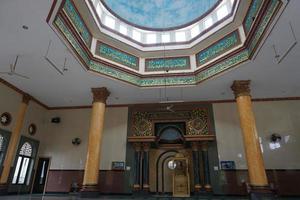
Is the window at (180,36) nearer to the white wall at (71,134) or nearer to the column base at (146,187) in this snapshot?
the white wall at (71,134)

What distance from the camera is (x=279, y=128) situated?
8156mm

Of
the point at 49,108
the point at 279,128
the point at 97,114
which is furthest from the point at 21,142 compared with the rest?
the point at 279,128

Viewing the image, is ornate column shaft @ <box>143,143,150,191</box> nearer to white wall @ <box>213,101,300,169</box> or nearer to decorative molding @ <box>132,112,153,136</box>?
decorative molding @ <box>132,112,153,136</box>

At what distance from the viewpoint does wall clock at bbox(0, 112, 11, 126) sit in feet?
24.2

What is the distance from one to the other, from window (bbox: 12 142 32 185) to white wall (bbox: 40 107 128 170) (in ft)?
2.06

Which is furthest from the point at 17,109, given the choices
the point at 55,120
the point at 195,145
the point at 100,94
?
the point at 195,145

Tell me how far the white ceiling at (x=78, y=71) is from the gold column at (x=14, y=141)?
52 cm

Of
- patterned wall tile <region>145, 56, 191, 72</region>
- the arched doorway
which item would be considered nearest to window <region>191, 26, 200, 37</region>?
patterned wall tile <region>145, 56, 191, 72</region>

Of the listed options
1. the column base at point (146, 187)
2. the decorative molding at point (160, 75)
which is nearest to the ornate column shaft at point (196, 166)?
the column base at point (146, 187)

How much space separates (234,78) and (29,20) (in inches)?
230

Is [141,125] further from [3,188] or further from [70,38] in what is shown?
[3,188]

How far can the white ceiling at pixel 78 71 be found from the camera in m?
4.54

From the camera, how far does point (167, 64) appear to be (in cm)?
761

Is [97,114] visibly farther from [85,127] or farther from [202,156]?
[202,156]
